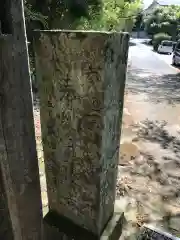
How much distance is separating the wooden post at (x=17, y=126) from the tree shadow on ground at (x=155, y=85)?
7168mm

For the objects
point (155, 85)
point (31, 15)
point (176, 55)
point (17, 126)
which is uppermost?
point (31, 15)

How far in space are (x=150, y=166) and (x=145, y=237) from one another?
→ 7.20 ft

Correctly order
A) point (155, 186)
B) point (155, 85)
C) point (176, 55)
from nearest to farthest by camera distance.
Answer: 1. point (155, 186)
2. point (155, 85)
3. point (176, 55)

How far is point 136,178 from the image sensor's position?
3.71 meters

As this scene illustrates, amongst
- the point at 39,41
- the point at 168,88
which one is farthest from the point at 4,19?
the point at 168,88

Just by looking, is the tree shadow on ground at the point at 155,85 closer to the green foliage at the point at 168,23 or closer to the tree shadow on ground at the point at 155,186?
the tree shadow on ground at the point at 155,186

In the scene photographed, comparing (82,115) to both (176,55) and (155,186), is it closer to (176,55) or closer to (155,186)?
(155,186)

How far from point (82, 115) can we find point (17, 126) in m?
0.34

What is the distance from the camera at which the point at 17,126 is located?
123 centimetres

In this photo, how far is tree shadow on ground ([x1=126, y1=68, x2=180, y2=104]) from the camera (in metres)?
8.56

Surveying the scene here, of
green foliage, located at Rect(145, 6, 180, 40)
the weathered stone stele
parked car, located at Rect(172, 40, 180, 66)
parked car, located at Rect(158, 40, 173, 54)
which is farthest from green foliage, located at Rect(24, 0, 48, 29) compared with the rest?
green foliage, located at Rect(145, 6, 180, 40)

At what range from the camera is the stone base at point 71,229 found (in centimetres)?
163

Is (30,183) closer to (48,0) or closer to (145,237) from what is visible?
(145,237)

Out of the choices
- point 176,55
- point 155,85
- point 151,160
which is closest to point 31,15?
point 151,160
